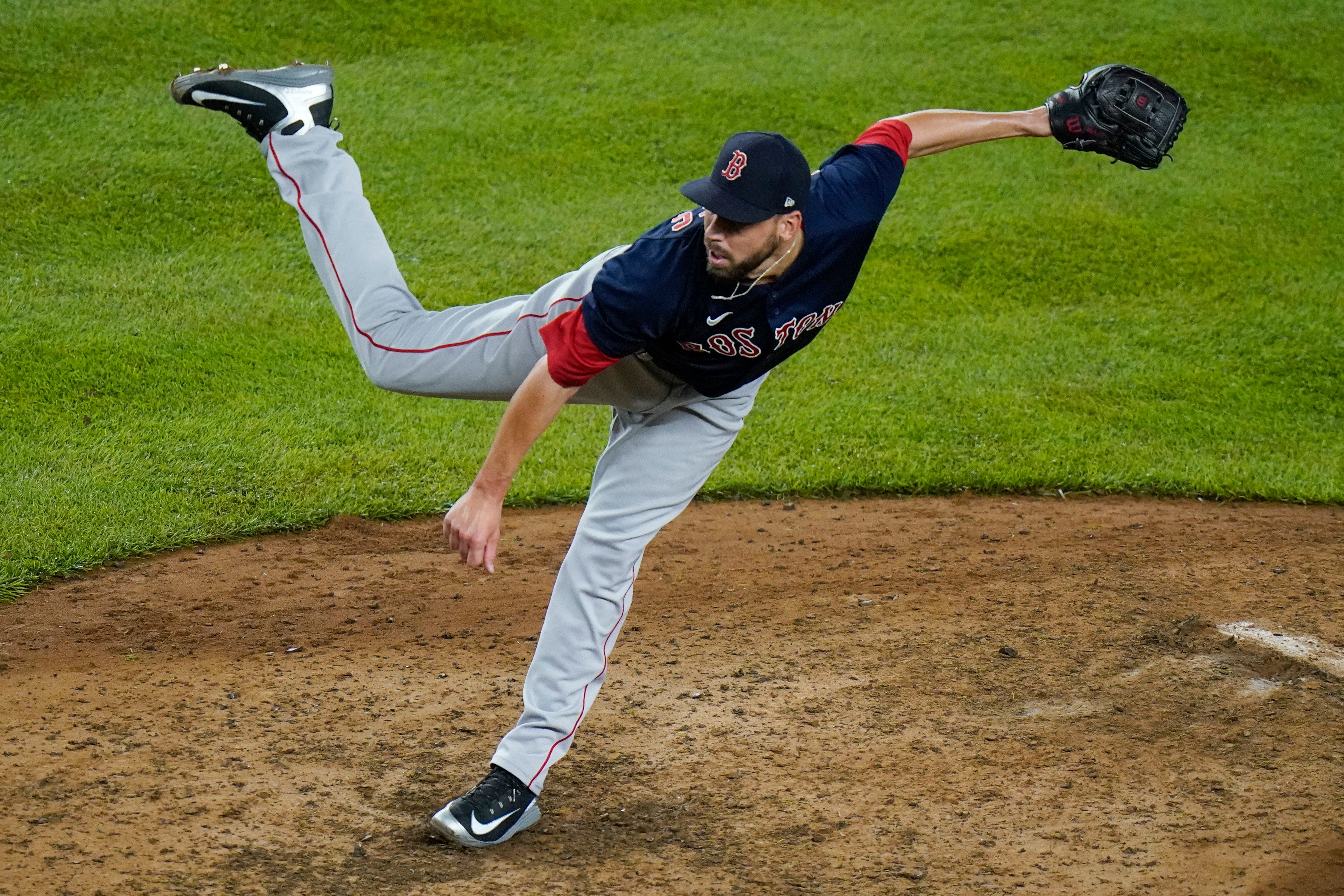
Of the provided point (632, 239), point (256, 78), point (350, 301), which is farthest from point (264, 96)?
point (632, 239)

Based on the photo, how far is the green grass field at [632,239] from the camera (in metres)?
6.43

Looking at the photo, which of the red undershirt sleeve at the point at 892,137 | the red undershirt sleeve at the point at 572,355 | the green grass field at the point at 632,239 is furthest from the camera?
the green grass field at the point at 632,239

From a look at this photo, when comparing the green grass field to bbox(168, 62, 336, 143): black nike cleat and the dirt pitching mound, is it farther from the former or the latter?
bbox(168, 62, 336, 143): black nike cleat

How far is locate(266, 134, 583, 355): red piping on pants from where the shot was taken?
147 inches

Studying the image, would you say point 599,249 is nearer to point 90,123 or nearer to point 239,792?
point 90,123

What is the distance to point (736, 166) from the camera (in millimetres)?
3234

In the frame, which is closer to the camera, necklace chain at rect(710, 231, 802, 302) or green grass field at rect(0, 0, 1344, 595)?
necklace chain at rect(710, 231, 802, 302)

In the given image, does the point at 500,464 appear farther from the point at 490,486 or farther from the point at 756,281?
the point at 756,281

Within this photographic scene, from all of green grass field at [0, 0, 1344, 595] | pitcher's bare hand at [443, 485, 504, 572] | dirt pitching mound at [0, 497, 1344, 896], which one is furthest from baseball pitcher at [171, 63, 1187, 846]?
green grass field at [0, 0, 1344, 595]

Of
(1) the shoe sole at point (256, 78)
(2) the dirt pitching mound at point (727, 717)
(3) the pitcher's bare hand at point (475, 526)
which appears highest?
(1) the shoe sole at point (256, 78)

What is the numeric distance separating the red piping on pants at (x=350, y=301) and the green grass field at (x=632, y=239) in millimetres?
1956

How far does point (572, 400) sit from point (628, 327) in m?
0.47

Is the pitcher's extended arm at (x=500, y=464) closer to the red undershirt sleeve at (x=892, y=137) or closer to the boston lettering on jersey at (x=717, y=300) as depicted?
the boston lettering on jersey at (x=717, y=300)

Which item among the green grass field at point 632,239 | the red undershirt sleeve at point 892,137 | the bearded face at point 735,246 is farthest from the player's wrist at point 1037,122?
the green grass field at point 632,239
